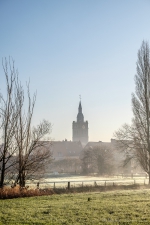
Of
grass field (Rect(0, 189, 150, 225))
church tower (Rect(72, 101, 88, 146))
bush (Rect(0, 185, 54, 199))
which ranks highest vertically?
church tower (Rect(72, 101, 88, 146))

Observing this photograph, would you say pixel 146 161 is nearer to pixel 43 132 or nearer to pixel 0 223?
pixel 43 132

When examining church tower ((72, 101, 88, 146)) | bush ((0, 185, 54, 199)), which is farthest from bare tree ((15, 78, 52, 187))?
church tower ((72, 101, 88, 146))

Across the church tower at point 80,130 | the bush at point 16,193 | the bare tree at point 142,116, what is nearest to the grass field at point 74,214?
the bush at point 16,193

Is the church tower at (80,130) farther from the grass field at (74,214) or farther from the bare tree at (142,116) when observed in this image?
the grass field at (74,214)

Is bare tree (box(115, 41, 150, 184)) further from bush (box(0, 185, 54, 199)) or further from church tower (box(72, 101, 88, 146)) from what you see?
church tower (box(72, 101, 88, 146))

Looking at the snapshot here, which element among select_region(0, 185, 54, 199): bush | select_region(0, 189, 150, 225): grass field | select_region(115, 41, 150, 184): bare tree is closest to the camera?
select_region(0, 189, 150, 225): grass field

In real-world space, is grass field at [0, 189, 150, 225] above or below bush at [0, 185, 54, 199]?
above

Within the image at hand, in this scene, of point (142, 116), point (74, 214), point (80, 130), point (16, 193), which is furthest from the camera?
point (80, 130)

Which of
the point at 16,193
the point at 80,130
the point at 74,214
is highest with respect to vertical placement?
the point at 80,130

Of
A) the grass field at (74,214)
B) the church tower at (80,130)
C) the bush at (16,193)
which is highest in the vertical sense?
the church tower at (80,130)

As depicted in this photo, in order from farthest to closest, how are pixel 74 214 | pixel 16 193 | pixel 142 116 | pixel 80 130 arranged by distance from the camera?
Answer: pixel 80 130
pixel 142 116
pixel 16 193
pixel 74 214

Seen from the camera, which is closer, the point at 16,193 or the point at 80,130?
the point at 16,193

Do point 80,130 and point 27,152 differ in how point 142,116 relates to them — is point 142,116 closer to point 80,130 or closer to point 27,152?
point 27,152

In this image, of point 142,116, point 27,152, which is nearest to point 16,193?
point 27,152
